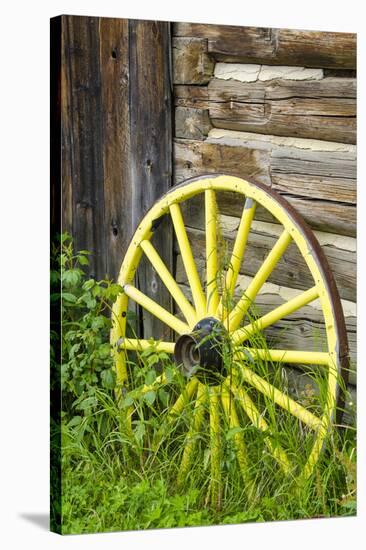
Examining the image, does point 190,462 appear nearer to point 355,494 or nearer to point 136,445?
point 136,445

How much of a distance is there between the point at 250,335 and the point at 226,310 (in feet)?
0.42

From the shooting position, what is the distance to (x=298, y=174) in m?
4.81

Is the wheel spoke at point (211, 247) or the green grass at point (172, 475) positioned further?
the wheel spoke at point (211, 247)

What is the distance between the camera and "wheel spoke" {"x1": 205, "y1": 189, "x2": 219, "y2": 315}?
475 centimetres

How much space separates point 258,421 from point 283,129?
1101mm

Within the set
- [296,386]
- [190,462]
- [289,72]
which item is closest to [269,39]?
[289,72]

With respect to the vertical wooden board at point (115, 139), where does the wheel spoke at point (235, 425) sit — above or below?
below

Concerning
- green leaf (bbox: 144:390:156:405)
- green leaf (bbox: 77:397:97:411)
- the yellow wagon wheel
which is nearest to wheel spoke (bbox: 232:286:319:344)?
the yellow wagon wheel

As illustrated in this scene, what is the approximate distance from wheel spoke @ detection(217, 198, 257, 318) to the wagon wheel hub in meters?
0.07

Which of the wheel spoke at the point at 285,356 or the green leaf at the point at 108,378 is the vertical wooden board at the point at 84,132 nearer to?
the green leaf at the point at 108,378

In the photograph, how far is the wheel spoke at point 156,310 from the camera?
4.74m

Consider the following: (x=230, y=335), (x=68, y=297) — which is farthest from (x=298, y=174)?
(x=68, y=297)

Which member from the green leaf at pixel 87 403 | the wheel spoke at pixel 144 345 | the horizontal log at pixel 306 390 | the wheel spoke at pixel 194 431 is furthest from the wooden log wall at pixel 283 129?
the green leaf at pixel 87 403

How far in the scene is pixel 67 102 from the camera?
4434 mm
